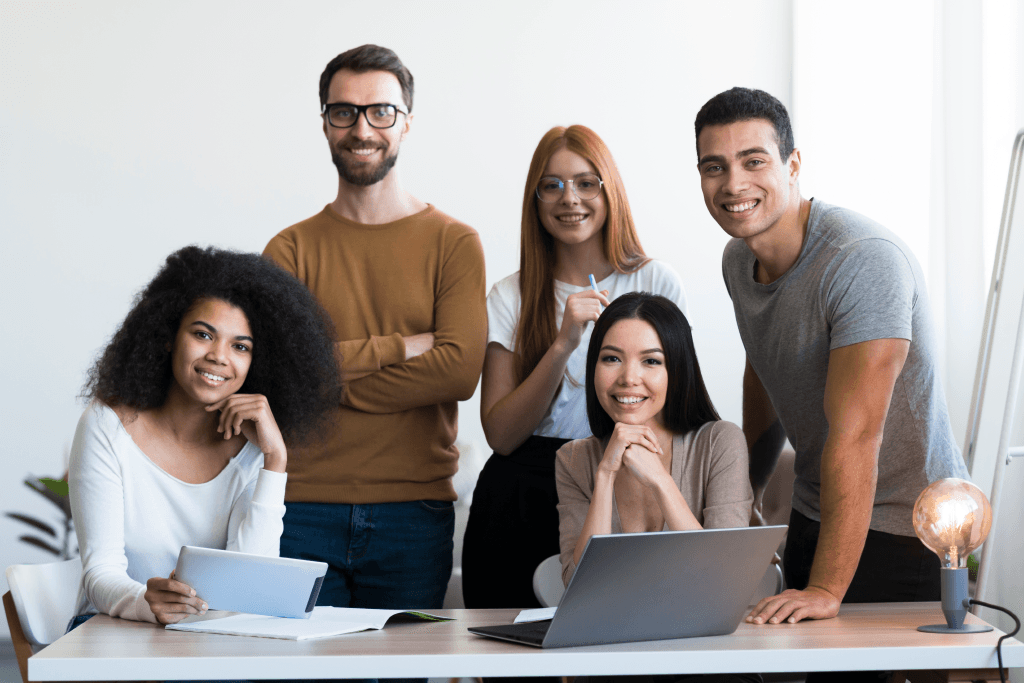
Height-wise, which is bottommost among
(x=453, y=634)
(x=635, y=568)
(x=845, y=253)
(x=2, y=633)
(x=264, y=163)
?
(x=2, y=633)

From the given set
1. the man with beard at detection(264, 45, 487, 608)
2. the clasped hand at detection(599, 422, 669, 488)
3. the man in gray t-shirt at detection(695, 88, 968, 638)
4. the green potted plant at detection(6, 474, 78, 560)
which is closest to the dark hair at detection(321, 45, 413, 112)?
the man with beard at detection(264, 45, 487, 608)

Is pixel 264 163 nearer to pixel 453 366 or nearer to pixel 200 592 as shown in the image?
pixel 453 366

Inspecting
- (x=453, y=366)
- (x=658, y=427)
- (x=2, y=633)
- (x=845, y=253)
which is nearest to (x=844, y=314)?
(x=845, y=253)

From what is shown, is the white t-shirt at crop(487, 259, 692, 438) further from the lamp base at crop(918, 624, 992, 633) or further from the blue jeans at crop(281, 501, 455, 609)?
the lamp base at crop(918, 624, 992, 633)

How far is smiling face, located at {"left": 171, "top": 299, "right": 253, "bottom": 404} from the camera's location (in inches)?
A: 72.2

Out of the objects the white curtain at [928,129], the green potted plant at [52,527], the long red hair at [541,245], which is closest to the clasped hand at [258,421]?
the long red hair at [541,245]

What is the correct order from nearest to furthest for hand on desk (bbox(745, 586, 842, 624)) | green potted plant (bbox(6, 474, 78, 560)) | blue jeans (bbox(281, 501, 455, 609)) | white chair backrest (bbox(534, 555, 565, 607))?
hand on desk (bbox(745, 586, 842, 624)) → white chair backrest (bbox(534, 555, 565, 607)) → blue jeans (bbox(281, 501, 455, 609)) → green potted plant (bbox(6, 474, 78, 560))

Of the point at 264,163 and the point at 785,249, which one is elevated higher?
the point at 264,163

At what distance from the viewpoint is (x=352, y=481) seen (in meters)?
2.06

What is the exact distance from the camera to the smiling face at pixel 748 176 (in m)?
1.78

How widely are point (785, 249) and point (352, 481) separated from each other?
40.9 inches

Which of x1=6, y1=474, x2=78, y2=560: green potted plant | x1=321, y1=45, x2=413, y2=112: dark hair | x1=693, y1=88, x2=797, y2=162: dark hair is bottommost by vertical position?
x1=6, y1=474, x2=78, y2=560: green potted plant

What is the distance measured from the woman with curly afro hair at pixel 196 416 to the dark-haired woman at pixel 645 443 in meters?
0.57

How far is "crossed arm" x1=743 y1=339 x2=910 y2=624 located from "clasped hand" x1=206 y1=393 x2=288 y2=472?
923 millimetres
